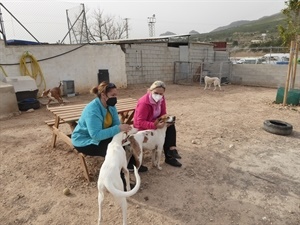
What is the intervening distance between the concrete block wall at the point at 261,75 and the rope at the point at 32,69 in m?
10.7

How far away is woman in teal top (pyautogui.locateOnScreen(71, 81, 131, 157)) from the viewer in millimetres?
2549

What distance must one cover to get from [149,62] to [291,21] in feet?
22.3

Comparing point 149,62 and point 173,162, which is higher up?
point 149,62

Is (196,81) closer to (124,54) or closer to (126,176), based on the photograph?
(124,54)

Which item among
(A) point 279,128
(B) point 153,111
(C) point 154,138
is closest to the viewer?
(C) point 154,138

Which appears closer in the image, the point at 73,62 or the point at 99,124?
the point at 99,124

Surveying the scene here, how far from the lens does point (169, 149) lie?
11.2 feet

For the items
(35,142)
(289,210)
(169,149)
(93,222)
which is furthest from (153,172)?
(35,142)

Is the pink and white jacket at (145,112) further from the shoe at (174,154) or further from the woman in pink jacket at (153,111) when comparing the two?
the shoe at (174,154)

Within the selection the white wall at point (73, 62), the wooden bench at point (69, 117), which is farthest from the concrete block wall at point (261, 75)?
the wooden bench at point (69, 117)

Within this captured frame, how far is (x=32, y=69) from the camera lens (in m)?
8.26

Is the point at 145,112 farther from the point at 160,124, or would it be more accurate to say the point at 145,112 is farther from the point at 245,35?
the point at 245,35

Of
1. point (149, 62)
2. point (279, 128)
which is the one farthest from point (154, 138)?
point (149, 62)

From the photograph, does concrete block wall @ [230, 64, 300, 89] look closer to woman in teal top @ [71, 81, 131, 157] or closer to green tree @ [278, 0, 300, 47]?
green tree @ [278, 0, 300, 47]
